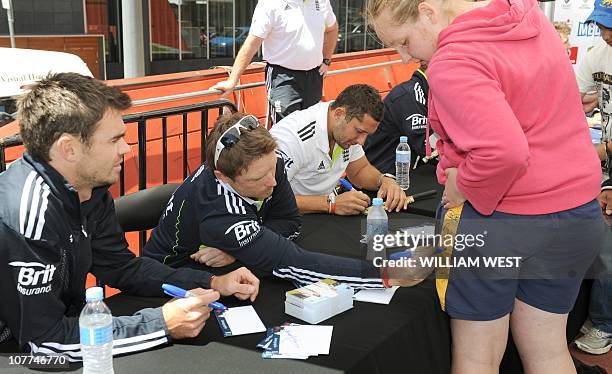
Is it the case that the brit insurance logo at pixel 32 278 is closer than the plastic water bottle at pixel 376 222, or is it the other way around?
the brit insurance logo at pixel 32 278

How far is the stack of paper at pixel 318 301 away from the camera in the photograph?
61.9 inches

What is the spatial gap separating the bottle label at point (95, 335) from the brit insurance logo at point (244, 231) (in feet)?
2.14

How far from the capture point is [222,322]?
155 centimetres

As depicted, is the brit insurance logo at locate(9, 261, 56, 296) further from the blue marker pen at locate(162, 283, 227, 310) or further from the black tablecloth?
the black tablecloth

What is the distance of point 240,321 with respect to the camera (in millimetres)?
1567

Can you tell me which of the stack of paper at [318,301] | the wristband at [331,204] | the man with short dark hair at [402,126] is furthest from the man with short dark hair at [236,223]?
the man with short dark hair at [402,126]

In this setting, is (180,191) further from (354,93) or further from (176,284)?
(354,93)

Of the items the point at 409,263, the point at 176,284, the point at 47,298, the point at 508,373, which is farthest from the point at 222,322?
the point at 508,373

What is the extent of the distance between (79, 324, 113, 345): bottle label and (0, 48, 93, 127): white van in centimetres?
325

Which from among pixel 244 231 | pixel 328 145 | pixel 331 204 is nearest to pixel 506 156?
pixel 244 231

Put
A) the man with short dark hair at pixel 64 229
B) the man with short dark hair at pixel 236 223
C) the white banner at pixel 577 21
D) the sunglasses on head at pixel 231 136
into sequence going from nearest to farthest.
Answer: the man with short dark hair at pixel 64 229, the man with short dark hair at pixel 236 223, the sunglasses on head at pixel 231 136, the white banner at pixel 577 21

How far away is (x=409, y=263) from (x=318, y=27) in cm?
322

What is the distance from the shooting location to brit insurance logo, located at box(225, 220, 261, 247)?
6.25ft

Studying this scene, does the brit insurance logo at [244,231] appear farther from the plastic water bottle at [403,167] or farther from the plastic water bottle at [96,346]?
the plastic water bottle at [403,167]
